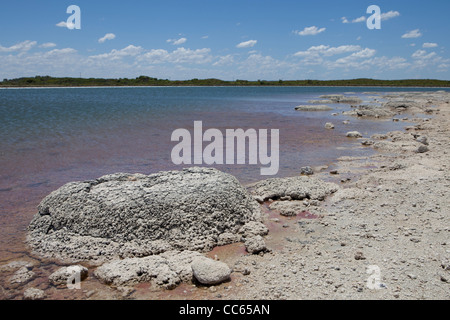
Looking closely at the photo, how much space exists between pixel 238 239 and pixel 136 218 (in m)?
1.96

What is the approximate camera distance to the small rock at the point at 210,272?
4.82 meters

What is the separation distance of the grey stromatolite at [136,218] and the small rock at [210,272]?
95 centimetres

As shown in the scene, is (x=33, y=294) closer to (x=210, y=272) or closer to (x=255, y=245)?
→ (x=210, y=272)

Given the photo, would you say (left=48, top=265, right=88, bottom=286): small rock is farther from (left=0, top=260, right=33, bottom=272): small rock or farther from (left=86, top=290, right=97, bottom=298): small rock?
(left=0, top=260, right=33, bottom=272): small rock

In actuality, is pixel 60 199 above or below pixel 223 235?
above

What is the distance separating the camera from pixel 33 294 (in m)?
4.66

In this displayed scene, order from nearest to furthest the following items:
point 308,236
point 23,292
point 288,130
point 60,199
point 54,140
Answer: point 23,292 → point 308,236 → point 60,199 → point 54,140 → point 288,130

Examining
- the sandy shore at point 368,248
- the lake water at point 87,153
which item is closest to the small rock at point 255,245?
the sandy shore at point 368,248

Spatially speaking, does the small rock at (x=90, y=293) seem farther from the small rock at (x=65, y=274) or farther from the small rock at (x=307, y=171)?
the small rock at (x=307, y=171)

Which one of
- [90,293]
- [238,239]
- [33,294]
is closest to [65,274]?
[33,294]
